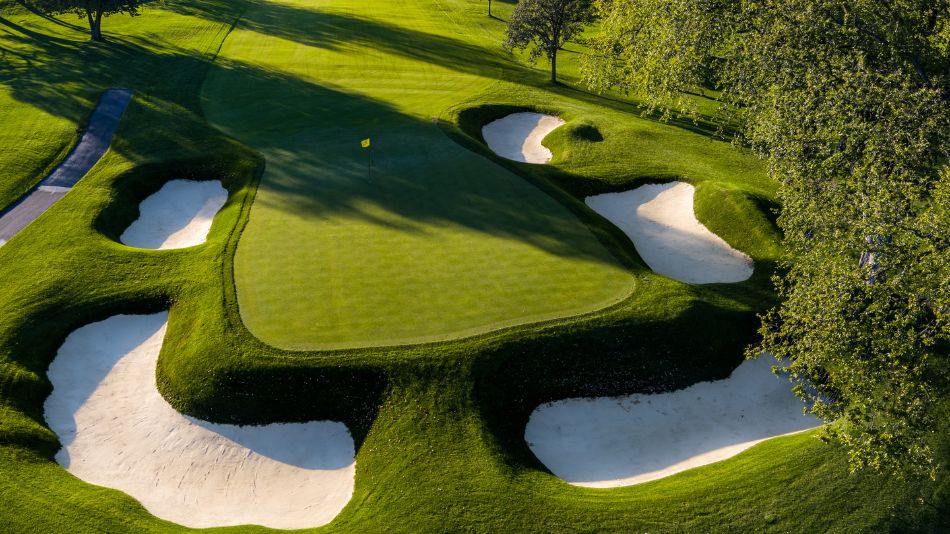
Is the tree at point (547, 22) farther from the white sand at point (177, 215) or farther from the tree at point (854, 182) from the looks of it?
the white sand at point (177, 215)

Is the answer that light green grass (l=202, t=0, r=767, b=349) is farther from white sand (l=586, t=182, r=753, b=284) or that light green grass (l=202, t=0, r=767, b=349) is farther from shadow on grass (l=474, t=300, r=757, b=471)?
white sand (l=586, t=182, r=753, b=284)

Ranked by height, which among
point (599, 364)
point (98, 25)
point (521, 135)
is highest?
point (98, 25)

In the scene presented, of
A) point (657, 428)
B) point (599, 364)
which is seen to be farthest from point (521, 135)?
point (657, 428)

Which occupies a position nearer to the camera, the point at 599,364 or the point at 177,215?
the point at 599,364

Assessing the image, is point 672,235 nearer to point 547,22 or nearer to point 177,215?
point 177,215

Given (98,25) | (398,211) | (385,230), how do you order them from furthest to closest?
1. (98,25)
2. (398,211)
3. (385,230)

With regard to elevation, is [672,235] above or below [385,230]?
above

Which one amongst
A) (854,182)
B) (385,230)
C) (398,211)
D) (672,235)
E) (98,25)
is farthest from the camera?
(98,25)

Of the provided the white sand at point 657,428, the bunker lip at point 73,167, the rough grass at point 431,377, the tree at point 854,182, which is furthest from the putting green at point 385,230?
the tree at point 854,182
